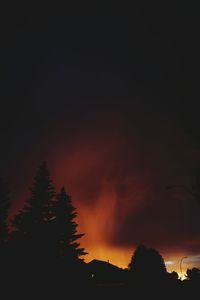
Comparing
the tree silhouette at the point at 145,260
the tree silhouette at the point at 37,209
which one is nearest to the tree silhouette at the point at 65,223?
the tree silhouette at the point at 37,209

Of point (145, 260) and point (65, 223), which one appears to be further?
point (145, 260)

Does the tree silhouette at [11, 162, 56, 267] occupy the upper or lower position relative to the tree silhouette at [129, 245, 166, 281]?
lower

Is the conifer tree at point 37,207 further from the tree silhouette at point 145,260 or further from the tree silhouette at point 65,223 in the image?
the tree silhouette at point 145,260

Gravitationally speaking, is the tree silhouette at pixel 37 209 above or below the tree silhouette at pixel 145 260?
below

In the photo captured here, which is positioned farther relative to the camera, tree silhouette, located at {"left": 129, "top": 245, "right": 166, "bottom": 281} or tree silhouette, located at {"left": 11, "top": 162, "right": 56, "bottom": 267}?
tree silhouette, located at {"left": 129, "top": 245, "right": 166, "bottom": 281}

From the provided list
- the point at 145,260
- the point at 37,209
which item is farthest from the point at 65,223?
the point at 145,260

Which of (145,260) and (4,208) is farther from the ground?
(145,260)

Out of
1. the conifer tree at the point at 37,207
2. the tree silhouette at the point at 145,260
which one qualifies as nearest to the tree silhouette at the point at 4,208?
the conifer tree at the point at 37,207

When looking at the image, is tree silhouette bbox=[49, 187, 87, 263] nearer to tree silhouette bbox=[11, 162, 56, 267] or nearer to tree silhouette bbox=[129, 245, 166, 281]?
tree silhouette bbox=[11, 162, 56, 267]

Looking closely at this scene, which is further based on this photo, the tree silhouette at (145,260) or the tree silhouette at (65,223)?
the tree silhouette at (145,260)

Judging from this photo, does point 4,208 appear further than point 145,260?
No

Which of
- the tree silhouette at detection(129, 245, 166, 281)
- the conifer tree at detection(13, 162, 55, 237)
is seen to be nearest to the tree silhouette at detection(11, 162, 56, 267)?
the conifer tree at detection(13, 162, 55, 237)

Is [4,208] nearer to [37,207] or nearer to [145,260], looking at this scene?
[37,207]

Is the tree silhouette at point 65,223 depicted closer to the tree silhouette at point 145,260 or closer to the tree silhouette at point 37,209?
the tree silhouette at point 37,209
